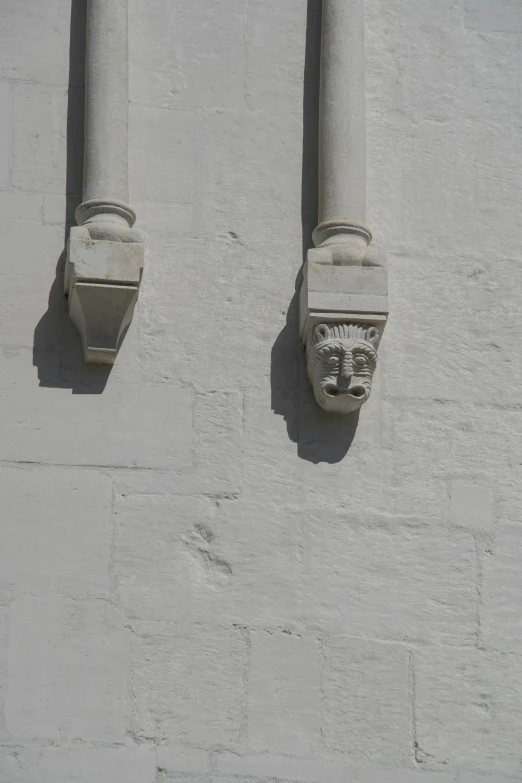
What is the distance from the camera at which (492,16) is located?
532 centimetres

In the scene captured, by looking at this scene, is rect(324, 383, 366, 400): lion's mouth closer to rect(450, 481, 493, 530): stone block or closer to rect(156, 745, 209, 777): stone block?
rect(450, 481, 493, 530): stone block

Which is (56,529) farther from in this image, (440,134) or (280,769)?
(440,134)

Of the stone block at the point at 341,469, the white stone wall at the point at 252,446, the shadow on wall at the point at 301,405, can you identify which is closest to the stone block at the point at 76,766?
the white stone wall at the point at 252,446

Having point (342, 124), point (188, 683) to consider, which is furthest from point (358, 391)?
point (188, 683)

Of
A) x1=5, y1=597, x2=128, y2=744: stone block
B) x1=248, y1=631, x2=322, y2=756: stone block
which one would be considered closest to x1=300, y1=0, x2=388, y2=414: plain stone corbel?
x1=248, y1=631, x2=322, y2=756: stone block

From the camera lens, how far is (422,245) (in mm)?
4957

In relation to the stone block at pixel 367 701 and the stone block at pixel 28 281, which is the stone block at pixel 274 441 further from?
the stone block at pixel 28 281

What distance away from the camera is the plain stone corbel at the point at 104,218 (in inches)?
179

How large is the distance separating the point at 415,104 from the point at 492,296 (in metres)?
0.77

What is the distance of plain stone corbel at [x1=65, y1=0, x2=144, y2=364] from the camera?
14.9 feet

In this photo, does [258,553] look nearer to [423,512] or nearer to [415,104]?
[423,512]

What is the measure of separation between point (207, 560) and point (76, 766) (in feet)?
2.41

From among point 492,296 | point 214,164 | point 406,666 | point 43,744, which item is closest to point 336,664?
point 406,666

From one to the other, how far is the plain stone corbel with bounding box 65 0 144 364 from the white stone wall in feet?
0.31
